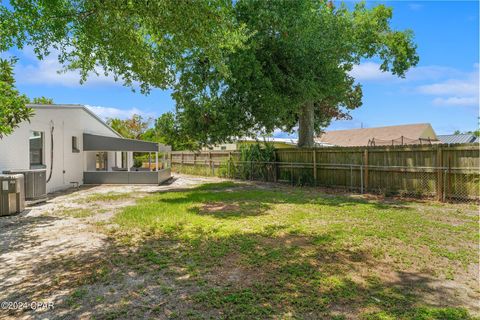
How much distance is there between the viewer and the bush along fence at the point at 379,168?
9.77 meters

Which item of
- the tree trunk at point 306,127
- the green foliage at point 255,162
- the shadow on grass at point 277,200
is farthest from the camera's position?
the tree trunk at point 306,127

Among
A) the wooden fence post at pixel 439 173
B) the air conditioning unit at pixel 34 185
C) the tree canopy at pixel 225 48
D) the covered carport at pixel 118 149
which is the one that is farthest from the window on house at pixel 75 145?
the wooden fence post at pixel 439 173

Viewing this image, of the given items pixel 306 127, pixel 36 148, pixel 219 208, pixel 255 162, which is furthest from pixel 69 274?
pixel 306 127

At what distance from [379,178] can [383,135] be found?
2494 cm

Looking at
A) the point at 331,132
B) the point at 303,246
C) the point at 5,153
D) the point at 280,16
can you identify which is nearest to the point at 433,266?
the point at 303,246

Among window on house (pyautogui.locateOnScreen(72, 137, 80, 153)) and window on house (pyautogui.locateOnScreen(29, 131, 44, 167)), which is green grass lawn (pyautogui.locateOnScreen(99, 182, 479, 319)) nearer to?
window on house (pyautogui.locateOnScreen(29, 131, 44, 167))

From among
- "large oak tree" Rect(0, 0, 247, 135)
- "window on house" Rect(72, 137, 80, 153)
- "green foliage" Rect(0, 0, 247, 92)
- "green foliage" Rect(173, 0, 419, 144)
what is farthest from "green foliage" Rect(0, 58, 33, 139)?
"window on house" Rect(72, 137, 80, 153)

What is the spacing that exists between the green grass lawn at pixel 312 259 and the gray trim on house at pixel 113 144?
9.09 meters

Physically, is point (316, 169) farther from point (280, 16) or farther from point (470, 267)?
point (470, 267)

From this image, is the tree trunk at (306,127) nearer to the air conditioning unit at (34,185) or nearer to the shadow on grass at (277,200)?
the shadow on grass at (277,200)

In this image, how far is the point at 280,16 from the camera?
13266 mm

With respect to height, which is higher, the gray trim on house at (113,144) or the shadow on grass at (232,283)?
the gray trim on house at (113,144)

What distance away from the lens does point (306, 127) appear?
1834 centimetres

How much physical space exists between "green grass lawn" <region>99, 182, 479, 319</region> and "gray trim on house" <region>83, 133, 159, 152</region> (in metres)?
9.09
